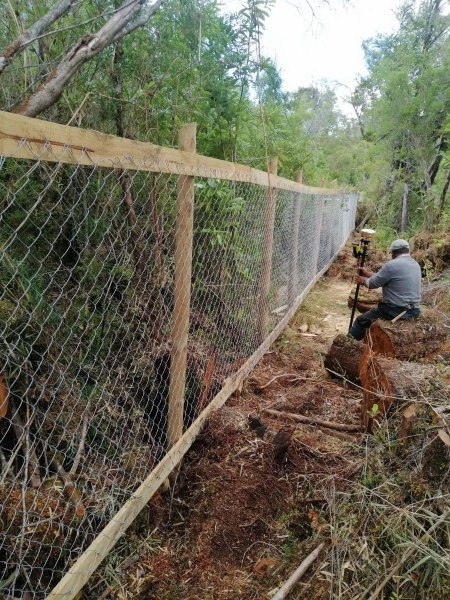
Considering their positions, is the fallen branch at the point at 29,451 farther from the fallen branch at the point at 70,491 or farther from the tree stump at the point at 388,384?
the tree stump at the point at 388,384

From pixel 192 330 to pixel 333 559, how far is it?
79.0 inches

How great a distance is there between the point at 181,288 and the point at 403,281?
3.64m

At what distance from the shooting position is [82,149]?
1494 mm

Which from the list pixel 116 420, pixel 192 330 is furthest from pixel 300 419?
pixel 116 420

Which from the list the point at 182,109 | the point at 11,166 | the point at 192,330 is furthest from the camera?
the point at 192,330

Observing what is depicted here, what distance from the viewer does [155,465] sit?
96.3 inches

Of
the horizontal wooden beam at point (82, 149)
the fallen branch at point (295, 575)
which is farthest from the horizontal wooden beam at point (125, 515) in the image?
the horizontal wooden beam at point (82, 149)

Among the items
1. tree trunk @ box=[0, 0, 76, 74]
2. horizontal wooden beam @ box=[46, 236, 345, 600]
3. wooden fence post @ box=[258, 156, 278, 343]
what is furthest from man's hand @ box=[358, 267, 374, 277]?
tree trunk @ box=[0, 0, 76, 74]

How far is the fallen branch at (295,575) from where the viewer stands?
6.07 ft

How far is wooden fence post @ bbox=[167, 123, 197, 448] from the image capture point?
2266 mm

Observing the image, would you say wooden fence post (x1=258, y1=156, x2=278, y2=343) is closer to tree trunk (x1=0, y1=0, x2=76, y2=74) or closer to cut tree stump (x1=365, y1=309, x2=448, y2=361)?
cut tree stump (x1=365, y1=309, x2=448, y2=361)

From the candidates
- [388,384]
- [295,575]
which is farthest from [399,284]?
[295,575]

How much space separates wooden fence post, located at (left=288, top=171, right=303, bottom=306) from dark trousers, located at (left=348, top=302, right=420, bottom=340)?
1.07 meters

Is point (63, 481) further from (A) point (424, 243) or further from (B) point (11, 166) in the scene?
(A) point (424, 243)
